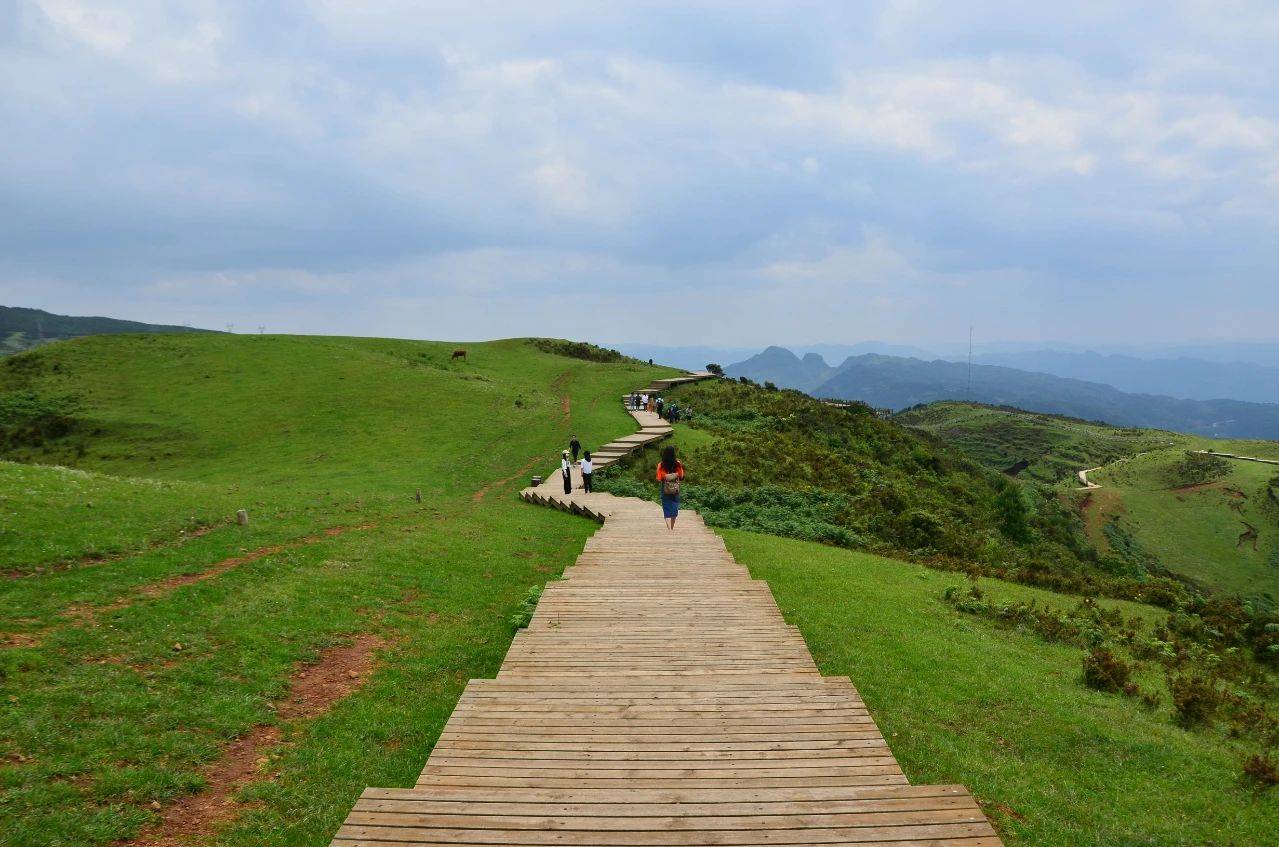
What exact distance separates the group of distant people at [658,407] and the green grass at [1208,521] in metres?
47.0

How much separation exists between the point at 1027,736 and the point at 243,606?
16.5m

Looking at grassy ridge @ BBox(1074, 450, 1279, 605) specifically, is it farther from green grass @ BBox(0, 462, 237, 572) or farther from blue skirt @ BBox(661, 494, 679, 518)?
green grass @ BBox(0, 462, 237, 572)

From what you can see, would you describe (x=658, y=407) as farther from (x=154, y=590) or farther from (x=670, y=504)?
(x=154, y=590)

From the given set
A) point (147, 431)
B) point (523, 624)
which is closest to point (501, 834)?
point (523, 624)

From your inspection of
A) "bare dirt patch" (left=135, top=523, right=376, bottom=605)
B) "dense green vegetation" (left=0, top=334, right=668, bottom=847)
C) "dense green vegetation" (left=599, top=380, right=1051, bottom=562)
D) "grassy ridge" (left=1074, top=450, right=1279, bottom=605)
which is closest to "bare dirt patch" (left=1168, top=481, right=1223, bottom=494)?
"grassy ridge" (left=1074, top=450, right=1279, bottom=605)

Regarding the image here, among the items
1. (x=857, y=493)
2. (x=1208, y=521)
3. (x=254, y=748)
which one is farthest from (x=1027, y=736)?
(x=1208, y=521)

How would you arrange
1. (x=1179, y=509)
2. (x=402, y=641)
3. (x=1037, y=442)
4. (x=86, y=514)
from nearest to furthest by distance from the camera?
(x=402, y=641)
(x=86, y=514)
(x=1179, y=509)
(x=1037, y=442)

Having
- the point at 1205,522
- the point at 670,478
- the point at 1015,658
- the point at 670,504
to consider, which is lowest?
the point at 1205,522

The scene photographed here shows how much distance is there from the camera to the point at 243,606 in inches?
543

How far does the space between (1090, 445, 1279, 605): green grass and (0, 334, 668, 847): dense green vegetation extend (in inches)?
2284

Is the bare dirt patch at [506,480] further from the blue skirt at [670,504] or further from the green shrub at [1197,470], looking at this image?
the green shrub at [1197,470]

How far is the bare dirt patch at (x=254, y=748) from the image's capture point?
766 centimetres

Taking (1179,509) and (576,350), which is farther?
(576,350)

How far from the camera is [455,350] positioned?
7419 centimetres
